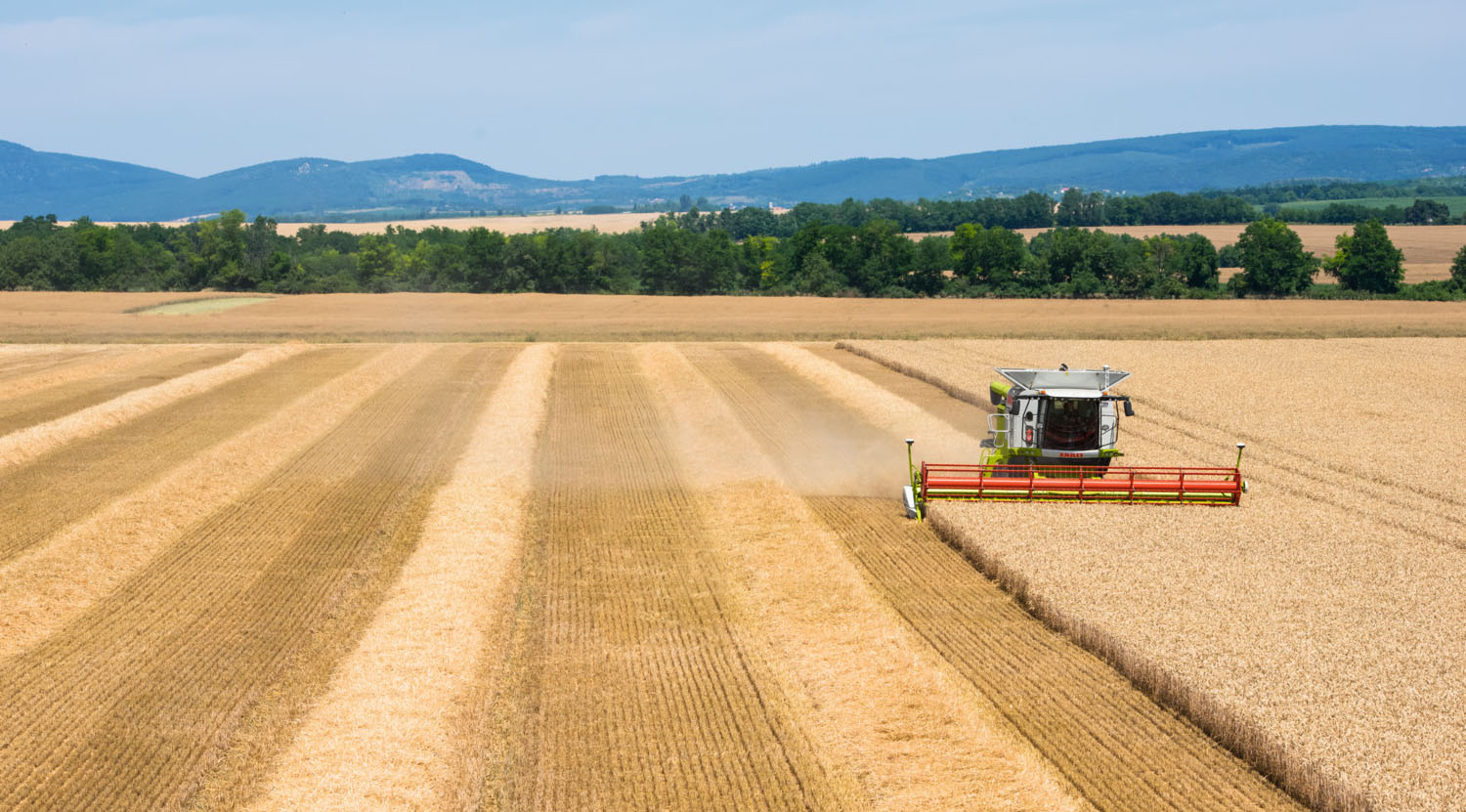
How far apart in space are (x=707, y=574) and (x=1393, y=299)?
74307 mm

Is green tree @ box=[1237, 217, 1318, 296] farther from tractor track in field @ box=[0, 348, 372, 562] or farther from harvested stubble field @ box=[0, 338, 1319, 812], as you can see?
tractor track in field @ box=[0, 348, 372, 562]

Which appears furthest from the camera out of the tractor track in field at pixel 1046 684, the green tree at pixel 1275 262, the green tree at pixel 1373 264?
the green tree at pixel 1373 264

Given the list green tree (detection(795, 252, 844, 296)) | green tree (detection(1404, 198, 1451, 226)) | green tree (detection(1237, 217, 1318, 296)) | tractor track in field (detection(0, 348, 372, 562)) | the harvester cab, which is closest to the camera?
tractor track in field (detection(0, 348, 372, 562))

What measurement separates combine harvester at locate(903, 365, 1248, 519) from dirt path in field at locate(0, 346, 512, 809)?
10612mm

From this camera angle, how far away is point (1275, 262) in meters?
80.8

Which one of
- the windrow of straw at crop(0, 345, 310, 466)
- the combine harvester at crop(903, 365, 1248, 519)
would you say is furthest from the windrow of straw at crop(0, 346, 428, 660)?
the combine harvester at crop(903, 365, 1248, 519)

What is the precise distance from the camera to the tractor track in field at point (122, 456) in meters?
Result: 21.7

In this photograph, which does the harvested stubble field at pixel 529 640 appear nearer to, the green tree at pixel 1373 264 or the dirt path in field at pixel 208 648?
the dirt path in field at pixel 208 648

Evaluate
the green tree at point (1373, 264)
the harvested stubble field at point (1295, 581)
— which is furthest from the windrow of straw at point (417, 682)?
the green tree at point (1373, 264)

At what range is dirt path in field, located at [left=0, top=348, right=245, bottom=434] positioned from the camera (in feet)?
109

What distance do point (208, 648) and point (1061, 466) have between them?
15837 millimetres

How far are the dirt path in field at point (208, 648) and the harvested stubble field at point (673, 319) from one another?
110ft

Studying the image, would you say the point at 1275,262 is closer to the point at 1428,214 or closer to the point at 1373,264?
the point at 1373,264

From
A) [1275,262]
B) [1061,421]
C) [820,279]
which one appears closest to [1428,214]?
[1275,262]
